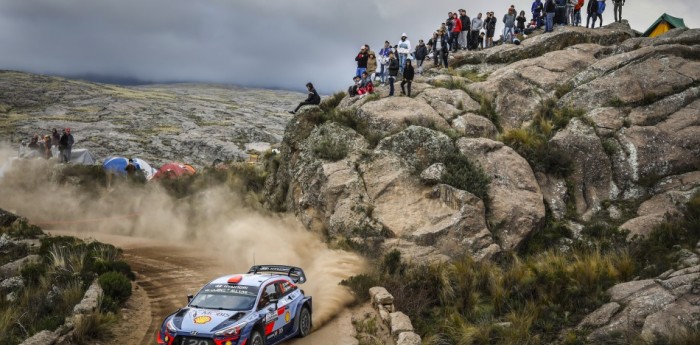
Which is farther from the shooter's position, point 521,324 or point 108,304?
point 108,304

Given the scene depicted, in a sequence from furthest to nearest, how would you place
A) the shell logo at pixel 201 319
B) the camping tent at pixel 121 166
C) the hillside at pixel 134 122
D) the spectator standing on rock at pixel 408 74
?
the hillside at pixel 134 122 → the camping tent at pixel 121 166 → the spectator standing on rock at pixel 408 74 → the shell logo at pixel 201 319

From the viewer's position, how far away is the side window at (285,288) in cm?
1363

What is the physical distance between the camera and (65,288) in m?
16.3

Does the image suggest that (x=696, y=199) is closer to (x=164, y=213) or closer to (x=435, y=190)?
(x=435, y=190)

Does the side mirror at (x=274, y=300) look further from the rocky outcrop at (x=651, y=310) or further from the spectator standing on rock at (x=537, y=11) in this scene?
the spectator standing on rock at (x=537, y=11)

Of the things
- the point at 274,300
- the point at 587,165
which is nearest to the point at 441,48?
the point at 587,165

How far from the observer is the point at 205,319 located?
462 inches

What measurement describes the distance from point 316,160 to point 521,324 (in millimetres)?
13388

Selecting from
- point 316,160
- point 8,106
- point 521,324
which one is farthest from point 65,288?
point 8,106

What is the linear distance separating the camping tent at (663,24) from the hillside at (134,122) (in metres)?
39.5

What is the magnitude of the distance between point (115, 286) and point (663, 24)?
40463 millimetres

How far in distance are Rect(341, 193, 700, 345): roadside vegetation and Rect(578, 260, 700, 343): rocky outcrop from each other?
500mm

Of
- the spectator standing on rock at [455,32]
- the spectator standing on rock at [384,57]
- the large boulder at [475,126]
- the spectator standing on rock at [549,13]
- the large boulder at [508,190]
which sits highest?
the spectator standing on rock at [549,13]

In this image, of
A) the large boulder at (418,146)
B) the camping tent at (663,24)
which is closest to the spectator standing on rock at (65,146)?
the large boulder at (418,146)
